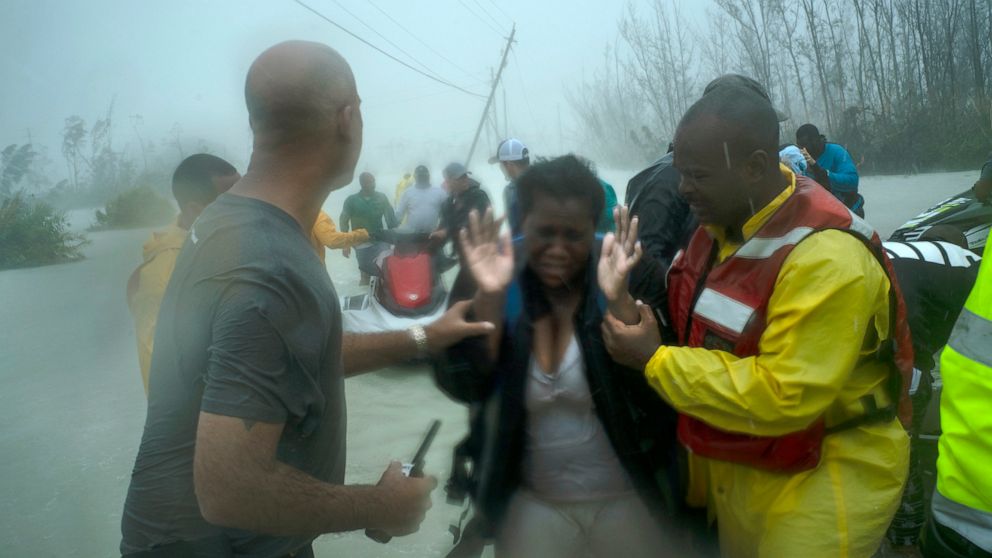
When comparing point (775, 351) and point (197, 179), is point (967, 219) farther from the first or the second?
point (197, 179)

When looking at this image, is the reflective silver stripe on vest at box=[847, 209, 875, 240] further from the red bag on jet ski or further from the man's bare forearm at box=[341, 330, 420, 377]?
the red bag on jet ski

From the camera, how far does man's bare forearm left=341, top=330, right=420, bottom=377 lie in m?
1.97

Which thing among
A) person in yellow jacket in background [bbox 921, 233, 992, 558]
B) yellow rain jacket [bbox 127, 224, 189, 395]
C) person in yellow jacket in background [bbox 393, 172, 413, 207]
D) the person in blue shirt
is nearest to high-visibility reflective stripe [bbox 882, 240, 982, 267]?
person in yellow jacket in background [bbox 921, 233, 992, 558]

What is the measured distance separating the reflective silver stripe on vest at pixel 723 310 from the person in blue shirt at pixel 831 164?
4.42 m

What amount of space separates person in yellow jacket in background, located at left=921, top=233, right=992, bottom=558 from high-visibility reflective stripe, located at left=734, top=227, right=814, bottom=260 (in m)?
0.37

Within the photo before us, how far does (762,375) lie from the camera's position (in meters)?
1.67

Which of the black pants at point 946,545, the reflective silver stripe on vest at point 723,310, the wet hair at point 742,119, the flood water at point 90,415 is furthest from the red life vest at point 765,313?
the flood water at point 90,415

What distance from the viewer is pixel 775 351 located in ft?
5.49

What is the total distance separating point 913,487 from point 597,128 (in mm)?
11079

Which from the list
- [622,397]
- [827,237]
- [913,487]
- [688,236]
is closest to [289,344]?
[622,397]

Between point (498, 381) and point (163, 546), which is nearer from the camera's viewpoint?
point (163, 546)

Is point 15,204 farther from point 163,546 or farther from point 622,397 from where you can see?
point 622,397

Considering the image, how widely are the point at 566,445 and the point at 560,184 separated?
73cm

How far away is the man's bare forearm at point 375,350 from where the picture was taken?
1966 mm
